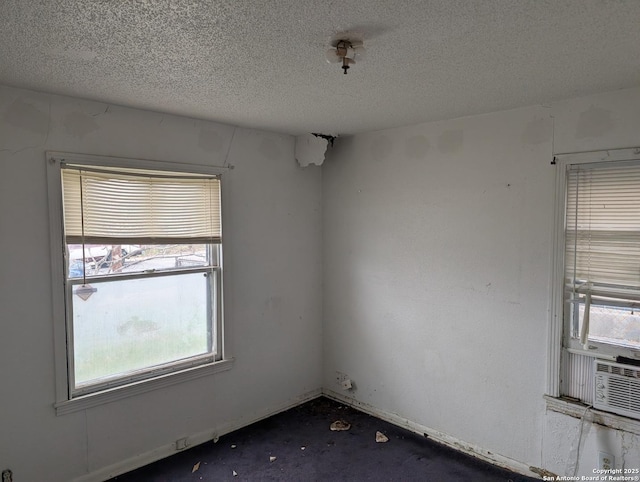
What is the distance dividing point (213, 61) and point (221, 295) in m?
1.88

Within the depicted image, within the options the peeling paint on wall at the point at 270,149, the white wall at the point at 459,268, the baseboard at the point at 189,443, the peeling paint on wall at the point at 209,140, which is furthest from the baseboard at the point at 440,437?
the peeling paint on wall at the point at 209,140

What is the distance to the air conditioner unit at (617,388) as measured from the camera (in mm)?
2367

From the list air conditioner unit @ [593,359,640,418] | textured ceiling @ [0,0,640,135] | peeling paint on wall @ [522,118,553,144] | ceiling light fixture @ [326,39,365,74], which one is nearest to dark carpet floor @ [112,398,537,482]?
air conditioner unit @ [593,359,640,418]

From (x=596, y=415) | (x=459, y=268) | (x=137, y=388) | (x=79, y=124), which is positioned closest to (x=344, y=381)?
(x=459, y=268)

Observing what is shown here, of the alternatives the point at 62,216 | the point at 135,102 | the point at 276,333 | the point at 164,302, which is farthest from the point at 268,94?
the point at 276,333

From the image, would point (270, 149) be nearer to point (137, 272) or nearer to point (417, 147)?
point (417, 147)

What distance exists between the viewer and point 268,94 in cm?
248

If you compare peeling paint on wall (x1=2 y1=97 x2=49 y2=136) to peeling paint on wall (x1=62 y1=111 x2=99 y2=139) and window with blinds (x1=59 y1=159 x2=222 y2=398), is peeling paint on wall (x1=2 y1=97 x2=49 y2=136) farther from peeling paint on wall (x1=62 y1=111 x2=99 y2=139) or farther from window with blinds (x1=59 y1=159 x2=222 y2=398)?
window with blinds (x1=59 y1=159 x2=222 y2=398)

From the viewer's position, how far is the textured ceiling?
4.85 feet

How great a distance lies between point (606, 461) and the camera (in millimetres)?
2443

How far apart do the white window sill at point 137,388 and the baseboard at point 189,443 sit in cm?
44

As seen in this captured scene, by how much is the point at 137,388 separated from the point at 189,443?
63cm

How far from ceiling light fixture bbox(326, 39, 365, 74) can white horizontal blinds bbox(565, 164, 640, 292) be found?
1.64 metres

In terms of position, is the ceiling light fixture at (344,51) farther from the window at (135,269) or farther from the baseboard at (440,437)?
the baseboard at (440,437)
